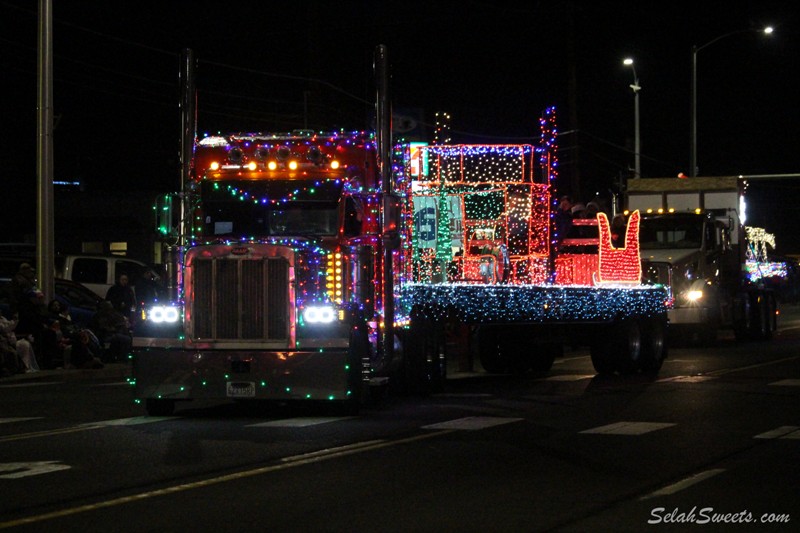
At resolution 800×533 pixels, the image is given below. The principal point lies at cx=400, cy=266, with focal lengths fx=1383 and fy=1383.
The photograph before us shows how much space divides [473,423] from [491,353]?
8357 millimetres

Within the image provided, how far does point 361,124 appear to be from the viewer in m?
55.1

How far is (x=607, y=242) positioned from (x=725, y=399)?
598 centimetres

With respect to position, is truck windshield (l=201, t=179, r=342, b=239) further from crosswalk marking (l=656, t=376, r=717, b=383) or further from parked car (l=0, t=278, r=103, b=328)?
parked car (l=0, t=278, r=103, b=328)

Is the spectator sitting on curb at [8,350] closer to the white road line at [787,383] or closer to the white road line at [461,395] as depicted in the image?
the white road line at [461,395]

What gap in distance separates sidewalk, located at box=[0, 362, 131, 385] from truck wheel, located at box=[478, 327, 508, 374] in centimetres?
601

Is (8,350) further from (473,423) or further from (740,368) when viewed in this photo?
(740,368)

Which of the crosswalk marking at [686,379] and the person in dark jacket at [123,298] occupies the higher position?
the person in dark jacket at [123,298]

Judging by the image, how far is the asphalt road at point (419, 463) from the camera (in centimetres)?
928

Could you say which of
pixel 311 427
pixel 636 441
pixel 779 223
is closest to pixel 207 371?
pixel 311 427

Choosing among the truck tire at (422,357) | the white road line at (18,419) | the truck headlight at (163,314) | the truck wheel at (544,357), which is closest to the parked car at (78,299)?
the truck wheel at (544,357)

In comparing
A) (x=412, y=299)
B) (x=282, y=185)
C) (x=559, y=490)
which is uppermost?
(x=282, y=185)

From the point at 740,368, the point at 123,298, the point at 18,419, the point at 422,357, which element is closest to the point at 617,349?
the point at 740,368

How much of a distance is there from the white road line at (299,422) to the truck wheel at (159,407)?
145 centimetres

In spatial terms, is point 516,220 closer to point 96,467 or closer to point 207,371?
point 207,371
